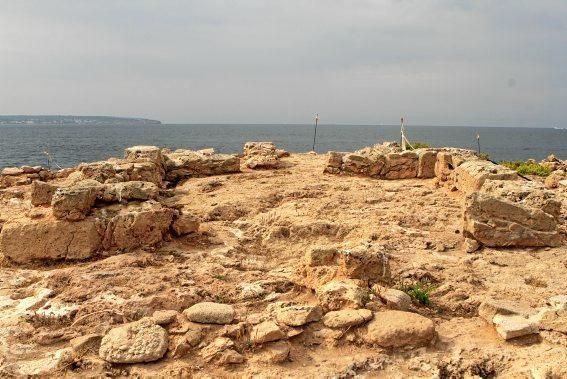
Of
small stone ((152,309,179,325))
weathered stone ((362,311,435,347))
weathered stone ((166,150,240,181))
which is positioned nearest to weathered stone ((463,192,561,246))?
weathered stone ((362,311,435,347))

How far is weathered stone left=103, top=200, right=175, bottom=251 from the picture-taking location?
8234mm

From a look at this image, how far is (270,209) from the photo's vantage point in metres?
10.8

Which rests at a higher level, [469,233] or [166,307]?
[469,233]

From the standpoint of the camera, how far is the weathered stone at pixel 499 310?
6.05 metres

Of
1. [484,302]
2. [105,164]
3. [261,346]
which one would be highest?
[105,164]

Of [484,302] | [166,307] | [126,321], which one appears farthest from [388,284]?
[126,321]

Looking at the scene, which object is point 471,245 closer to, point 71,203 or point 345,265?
point 345,265

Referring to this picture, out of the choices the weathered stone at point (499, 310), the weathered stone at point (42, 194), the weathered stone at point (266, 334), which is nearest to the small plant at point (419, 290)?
the weathered stone at point (499, 310)

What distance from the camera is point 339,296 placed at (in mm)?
6336

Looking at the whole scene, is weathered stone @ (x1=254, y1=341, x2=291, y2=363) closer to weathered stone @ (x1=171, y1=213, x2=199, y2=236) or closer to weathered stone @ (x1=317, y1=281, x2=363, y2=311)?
weathered stone @ (x1=317, y1=281, x2=363, y2=311)

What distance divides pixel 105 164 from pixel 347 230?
7.08 m

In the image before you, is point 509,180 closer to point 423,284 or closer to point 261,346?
point 423,284

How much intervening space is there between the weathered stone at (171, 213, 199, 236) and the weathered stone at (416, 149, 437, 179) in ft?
25.4

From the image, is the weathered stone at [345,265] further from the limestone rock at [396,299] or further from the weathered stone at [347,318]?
the weathered stone at [347,318]
